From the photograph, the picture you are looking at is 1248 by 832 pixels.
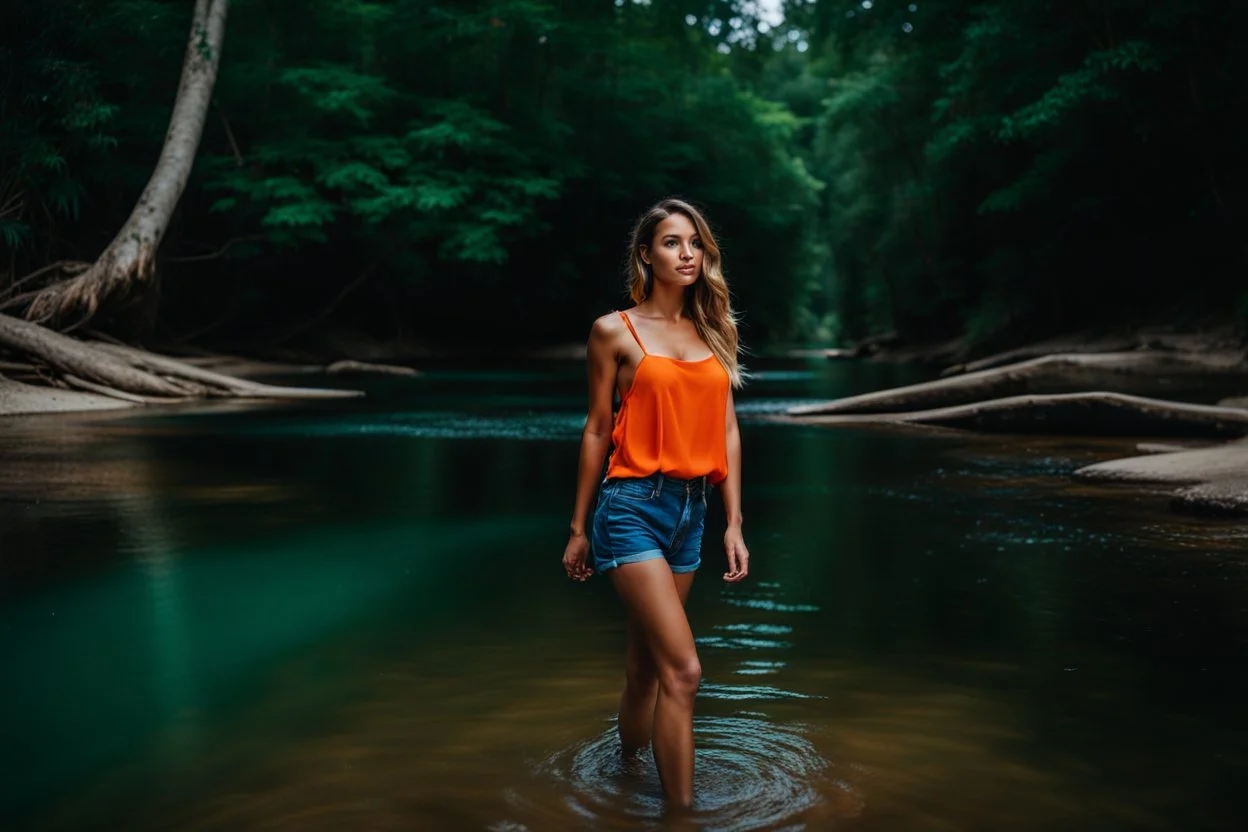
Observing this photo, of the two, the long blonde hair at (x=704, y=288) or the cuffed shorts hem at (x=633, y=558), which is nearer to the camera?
the cuffed shorts hem at (x=633, y=558)

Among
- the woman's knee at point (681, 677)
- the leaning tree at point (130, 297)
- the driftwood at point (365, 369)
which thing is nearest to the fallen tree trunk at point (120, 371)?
→ the leaning tree at point (130, 297)

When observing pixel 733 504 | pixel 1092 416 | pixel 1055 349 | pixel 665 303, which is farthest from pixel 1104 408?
pixel 1055 349

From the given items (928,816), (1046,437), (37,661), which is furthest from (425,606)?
(1046,437)

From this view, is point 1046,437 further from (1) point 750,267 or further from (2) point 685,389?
(1) point 750,267

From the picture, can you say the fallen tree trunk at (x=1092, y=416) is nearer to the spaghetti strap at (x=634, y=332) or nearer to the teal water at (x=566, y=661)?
the teal water at (x=566, y=661)

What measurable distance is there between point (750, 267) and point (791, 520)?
42.2 m

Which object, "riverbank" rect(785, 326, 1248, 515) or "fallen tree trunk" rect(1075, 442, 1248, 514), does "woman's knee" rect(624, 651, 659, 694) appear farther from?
"riverbank" rect(785, 326, 1248, 515)

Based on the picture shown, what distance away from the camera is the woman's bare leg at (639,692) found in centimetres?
363

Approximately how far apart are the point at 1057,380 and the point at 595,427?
1194 cm

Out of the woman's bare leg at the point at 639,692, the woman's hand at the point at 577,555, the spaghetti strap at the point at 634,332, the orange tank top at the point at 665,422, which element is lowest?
the woman's bare leg at the point at 639,692

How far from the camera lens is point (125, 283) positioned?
779 inches

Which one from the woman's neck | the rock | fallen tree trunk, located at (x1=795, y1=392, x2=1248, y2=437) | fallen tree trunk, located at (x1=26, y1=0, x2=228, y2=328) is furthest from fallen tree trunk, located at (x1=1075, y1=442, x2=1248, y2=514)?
fallen tree trunk, located at (x1=26, y1=0, x2=228, y2=328)

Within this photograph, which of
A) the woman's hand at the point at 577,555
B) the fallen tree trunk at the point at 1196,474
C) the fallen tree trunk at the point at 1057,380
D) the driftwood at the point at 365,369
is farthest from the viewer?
the driftwood at the point at 365,369

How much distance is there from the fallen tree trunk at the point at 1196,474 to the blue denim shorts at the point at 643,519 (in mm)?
5695
